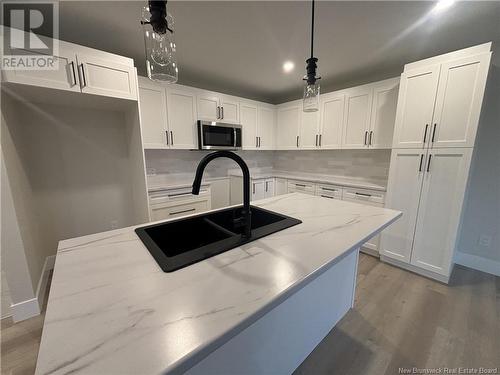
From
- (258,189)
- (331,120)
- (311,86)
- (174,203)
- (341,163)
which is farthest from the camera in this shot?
(258,189)

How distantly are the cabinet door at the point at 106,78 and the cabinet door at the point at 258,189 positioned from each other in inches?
80.5

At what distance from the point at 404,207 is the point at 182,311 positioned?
101 inches

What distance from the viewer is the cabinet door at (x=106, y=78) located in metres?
1.73

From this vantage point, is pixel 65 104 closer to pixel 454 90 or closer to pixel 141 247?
pixel 141 247

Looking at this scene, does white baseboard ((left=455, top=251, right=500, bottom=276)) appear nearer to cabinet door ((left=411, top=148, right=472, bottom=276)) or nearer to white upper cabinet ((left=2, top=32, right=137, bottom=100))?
cabinet door ((left=411, top=148, right=472, bottom=276))

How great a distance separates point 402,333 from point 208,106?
326 centimetres

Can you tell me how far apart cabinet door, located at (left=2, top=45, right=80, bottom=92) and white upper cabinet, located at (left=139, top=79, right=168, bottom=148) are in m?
0.75

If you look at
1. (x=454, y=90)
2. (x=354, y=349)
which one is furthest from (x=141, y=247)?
(x=454, y=90)

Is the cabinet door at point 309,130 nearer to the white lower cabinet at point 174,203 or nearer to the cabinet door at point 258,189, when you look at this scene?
the cabinet door at point 258,189

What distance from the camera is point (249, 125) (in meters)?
3.49

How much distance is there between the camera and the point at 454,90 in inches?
72.4

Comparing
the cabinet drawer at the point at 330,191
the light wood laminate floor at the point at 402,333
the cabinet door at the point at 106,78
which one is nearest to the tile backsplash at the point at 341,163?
the cabinet drawer at the point at 330,191

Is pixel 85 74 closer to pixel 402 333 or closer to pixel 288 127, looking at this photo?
pixel 288 127

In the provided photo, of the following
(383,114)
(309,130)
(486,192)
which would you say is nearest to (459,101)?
(383,114)
